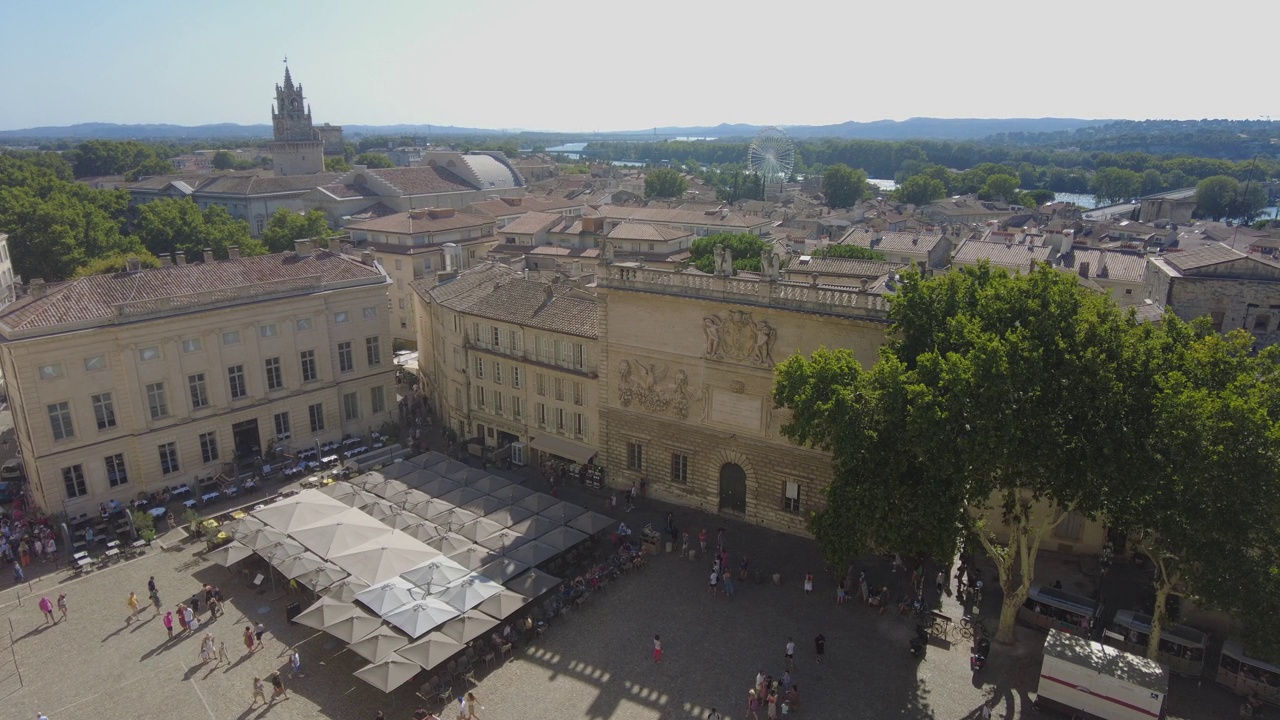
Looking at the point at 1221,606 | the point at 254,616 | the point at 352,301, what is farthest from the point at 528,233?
the point at 1221,606

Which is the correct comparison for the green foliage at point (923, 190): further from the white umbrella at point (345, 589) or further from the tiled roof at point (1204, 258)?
the white umbrella at point (345, 589)

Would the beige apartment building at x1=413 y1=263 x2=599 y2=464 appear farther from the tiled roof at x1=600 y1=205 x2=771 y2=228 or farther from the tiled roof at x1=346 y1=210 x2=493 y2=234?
the tiled roof at x1=600 y1=205 x2=771 y2=228

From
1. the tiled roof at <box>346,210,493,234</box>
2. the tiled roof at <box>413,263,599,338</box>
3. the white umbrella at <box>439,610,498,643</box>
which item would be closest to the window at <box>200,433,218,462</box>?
the tiled roof at <box>413,263,599,338</box>

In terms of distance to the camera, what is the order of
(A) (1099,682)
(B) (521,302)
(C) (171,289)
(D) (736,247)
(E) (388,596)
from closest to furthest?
(A) (1099,682) → (E) (388,596) → (C) (171,289) → (B) (521,302) → (D) (736,247)

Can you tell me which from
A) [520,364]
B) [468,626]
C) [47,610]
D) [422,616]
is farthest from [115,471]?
[468,626]

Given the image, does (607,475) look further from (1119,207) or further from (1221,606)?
(1119,207)

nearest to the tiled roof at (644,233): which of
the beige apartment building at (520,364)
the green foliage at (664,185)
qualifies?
the beige apartment building at (520,364)

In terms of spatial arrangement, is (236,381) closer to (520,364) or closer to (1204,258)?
(520,364)
